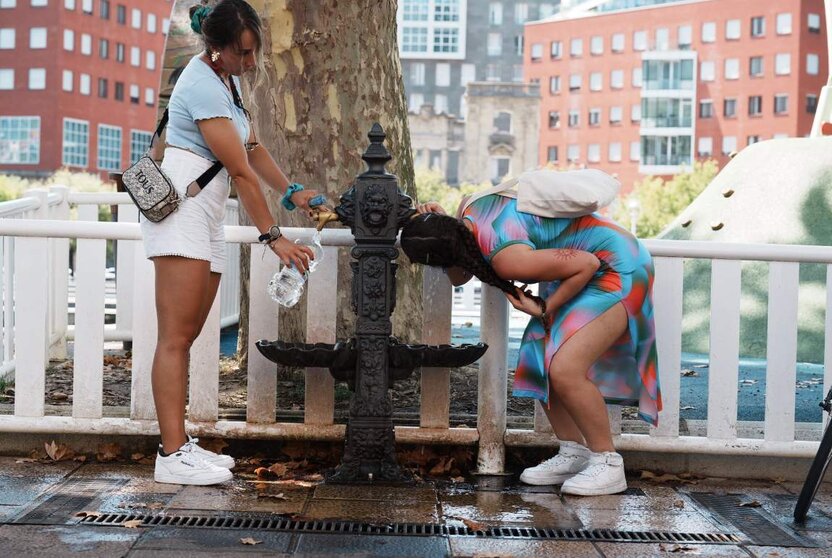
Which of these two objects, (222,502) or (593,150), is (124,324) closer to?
(222,502)

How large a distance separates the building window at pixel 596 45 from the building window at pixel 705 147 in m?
10.4

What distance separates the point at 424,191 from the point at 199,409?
9411cm

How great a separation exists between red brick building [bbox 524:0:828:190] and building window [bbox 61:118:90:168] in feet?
114

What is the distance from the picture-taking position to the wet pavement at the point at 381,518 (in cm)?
411

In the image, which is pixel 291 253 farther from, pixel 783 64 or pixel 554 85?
pixel 554 85

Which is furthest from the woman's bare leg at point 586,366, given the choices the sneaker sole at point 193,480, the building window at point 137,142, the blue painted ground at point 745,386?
the building window at point 137,142

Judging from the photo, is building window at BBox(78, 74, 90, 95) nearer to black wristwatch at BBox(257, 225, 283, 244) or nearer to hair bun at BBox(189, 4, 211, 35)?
hair bun at BBox(189, 4, 211, 35)

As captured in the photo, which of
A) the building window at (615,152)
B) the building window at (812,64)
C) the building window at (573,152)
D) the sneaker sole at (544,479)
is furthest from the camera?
the building window at (573,152)

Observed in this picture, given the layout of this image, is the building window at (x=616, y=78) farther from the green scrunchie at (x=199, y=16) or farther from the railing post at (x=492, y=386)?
the green scrunchie at (x=199, y=16)

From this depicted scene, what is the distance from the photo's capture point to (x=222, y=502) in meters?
4.71

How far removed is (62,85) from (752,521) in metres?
83.1

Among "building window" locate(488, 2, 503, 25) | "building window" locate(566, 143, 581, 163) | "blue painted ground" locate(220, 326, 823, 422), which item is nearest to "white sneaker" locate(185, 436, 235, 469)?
"blue painted ground" locate(220, 326, 823, 422)

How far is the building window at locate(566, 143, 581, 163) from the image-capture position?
94.8 meters

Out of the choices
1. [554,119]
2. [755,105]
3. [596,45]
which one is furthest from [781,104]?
[554,119]
